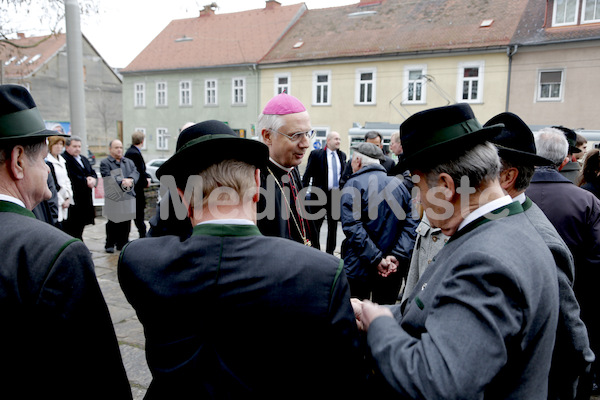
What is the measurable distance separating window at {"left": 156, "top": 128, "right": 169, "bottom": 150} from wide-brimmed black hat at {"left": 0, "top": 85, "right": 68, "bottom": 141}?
30.7 meters

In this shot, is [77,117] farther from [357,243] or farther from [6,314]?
[6,314]

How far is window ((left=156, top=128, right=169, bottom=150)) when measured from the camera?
31219mm

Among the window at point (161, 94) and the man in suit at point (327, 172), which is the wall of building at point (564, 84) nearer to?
the man in suit at point (327, 172)

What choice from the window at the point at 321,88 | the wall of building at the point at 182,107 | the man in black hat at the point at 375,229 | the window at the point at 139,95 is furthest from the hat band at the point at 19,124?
the window at the point at 139,95

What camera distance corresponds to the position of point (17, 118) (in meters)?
1.65

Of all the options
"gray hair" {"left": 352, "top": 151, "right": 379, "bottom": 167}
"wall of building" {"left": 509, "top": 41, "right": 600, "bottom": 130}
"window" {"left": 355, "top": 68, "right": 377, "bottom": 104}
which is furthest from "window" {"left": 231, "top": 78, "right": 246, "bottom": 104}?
"gray hair" {"left": 352, "top": 151, "right": 379, "bottom": 167}

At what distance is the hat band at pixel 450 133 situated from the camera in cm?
152

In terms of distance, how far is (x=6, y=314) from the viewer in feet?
4.74

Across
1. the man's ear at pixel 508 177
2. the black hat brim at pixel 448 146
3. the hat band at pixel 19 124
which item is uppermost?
the hat band at pixel 19 124

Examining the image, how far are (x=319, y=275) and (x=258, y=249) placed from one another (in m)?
0.20

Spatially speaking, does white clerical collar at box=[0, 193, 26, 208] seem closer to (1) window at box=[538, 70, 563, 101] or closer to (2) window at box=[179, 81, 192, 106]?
(1) window at box=[538, 70, 563, 101]

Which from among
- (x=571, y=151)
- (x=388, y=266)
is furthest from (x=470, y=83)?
(x=388, y=266)

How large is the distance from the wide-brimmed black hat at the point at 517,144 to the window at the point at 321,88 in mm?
23466

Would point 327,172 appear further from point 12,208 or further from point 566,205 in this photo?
point 12,208
